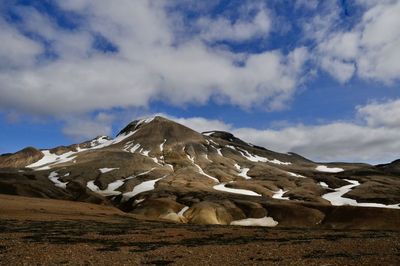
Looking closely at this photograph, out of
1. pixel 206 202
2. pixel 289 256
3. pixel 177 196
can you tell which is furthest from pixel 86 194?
pixel 289 256

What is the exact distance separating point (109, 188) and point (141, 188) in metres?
15.3

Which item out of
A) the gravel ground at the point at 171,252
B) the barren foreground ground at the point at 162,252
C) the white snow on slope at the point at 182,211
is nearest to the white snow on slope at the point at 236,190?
the white snow on slope at the point at 182,211

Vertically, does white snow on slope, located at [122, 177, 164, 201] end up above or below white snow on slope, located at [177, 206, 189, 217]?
above

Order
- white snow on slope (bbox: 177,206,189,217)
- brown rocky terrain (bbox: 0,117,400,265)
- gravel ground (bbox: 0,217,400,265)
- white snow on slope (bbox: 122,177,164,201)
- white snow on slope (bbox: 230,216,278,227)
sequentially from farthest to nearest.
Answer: white snow on slope (bbox: 122,177,164,201), white snow on slope (bbox: 177,206,189,217), white snow on slope (bbox: 230,216,278,227), brown rocky terrain (bbox: 0,117,400,265), gravel ground (bbox: 0,217,400,265)

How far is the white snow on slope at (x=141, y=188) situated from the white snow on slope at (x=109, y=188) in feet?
19.9

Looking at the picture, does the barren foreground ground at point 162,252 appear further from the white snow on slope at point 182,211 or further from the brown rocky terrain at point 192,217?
the white snow on slope at point 182,211

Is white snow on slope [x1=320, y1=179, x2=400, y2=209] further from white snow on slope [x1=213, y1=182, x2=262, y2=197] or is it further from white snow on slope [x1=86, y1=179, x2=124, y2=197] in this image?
white snow on slope [x1=86, y1=179, x2=124, y2=197]

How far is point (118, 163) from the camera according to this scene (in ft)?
652

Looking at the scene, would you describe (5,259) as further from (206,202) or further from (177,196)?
(177,196)

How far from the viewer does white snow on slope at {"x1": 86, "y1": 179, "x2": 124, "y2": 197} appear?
15073 cm

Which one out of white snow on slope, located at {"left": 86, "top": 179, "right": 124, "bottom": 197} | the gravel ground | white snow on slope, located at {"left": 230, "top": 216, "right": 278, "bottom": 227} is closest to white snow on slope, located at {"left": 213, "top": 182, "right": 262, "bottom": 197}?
white snow on slope, located at {"left": 86, "top": 179, "right": 124, "bottom": 197}

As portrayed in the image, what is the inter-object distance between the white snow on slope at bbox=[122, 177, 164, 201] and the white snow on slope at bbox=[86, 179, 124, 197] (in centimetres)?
608

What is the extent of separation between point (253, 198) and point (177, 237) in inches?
3276

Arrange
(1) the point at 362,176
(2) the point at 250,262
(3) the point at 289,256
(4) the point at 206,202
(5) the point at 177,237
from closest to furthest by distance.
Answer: (2) the point at 250,262
(3) the point at 289,256
(5) the point at 177,237
(4) the point at 206,202
(1) the point at 362,176
